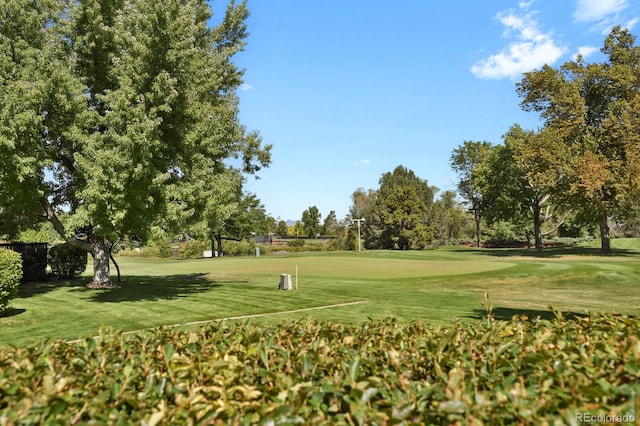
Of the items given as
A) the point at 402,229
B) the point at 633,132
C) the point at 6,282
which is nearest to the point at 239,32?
the point at 6,282

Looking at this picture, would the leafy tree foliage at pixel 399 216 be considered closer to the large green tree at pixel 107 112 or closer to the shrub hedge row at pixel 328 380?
the large green tree at pixel 107 112

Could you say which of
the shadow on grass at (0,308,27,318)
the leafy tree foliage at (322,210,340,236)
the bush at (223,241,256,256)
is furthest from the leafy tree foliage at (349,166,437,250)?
the shadow on grass at (0,308,27,318)

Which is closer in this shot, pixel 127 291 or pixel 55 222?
pixel 127 291

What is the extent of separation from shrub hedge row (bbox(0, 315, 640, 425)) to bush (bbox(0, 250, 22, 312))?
33.9 feet

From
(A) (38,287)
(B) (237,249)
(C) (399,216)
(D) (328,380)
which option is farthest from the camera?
(C) (399,216)

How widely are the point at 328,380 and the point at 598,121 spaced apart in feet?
163

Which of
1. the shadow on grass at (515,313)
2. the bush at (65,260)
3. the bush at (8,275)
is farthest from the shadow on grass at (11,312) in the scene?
the shadow on grass at (515,313)

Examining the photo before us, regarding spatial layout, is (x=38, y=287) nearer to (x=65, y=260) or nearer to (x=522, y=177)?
(x=65, y=260)

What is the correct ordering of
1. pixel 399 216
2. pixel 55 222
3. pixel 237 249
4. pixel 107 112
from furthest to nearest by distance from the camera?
pixel 399 216, pixel 237 249, pixel 55 222, pixel 107 112

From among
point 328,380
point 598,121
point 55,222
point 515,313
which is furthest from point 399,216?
point 328,380

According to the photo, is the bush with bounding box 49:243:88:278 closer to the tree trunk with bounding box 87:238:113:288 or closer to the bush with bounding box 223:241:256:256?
the tree trunk with bounding box 87:238:113:288

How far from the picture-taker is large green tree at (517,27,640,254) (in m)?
37.8

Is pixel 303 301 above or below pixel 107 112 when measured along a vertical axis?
below

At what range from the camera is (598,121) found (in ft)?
141
